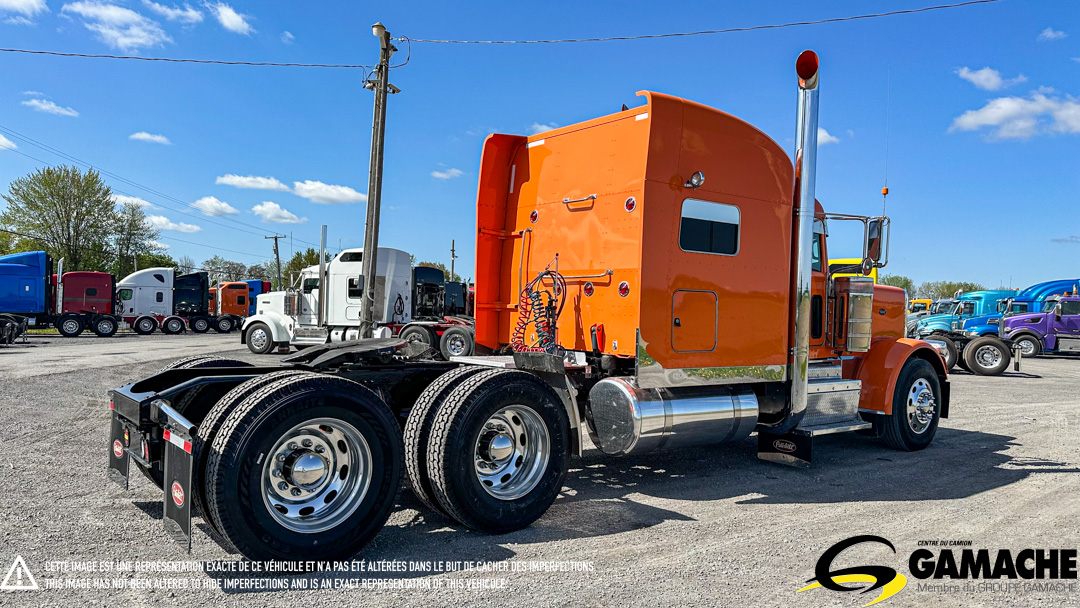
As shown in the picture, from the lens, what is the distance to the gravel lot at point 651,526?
11.8 feet

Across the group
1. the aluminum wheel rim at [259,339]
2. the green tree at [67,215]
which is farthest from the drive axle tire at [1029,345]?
the green tree at [67,215]

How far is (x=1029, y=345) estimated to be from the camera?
2412 cm

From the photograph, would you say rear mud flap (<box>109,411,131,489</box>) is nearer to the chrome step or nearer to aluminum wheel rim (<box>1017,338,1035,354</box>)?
the chrome step

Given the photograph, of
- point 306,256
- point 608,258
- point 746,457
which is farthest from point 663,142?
point 306,256

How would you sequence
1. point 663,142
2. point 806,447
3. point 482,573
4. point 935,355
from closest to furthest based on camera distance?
point 482,573 < point 663,142 < point 806,447 < point 935,355

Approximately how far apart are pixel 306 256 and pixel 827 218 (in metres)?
67.0

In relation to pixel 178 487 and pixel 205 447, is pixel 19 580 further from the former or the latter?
pixel 205 447

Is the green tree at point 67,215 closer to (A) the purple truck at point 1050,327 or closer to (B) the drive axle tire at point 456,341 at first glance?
(B) the drive axle tire at point 456,341

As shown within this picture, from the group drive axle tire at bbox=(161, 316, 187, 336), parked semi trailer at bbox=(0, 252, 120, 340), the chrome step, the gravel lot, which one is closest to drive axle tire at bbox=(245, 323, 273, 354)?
the gravel lot

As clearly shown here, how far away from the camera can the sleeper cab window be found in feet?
18.7

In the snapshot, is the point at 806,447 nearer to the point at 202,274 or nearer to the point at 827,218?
the point at 827,218

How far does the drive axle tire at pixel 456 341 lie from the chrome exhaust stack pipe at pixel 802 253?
12.5 meters

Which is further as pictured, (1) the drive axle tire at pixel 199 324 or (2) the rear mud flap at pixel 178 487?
(1) the drive axle tire at pixel 199 324

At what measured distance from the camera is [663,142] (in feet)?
18.0
